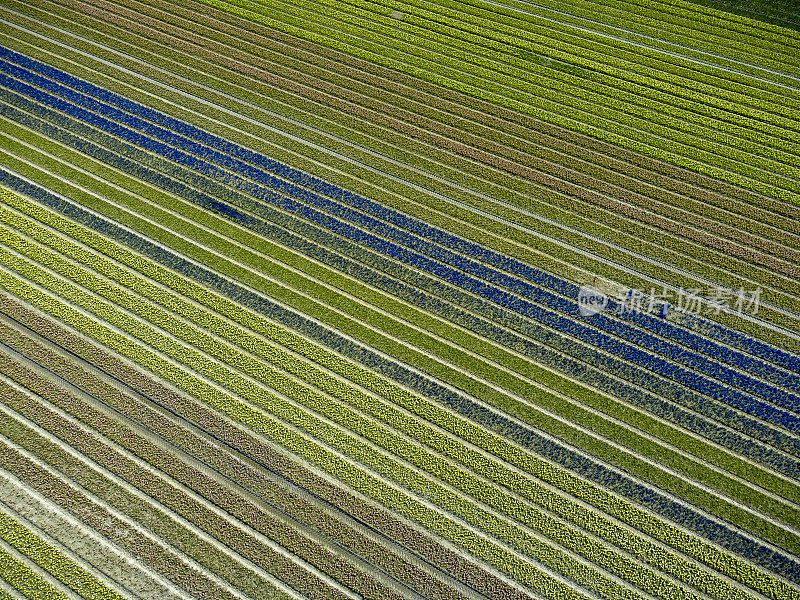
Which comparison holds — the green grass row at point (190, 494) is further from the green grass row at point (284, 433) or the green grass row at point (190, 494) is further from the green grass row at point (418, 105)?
the green grass row at point (418, 105)

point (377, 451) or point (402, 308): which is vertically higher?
point (402, 308)

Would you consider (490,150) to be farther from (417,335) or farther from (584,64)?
(417,335)

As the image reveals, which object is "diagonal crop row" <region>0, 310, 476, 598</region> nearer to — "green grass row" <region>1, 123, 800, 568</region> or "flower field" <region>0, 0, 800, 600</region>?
"flower field" <region>0, 0, 800, 600</region>

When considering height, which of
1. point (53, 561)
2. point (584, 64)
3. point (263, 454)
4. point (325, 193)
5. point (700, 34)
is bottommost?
point (53, 561)

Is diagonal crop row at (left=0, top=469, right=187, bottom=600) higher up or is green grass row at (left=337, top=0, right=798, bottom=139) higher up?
green grass row at (left=337, top=0, right=798, bottom=139)

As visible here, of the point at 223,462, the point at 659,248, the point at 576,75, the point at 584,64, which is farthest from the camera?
the point at 584,64

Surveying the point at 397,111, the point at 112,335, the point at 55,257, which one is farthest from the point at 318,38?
the point at 112,335

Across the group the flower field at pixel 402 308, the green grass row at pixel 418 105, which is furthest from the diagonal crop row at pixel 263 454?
the green grass row at pixel 418 105

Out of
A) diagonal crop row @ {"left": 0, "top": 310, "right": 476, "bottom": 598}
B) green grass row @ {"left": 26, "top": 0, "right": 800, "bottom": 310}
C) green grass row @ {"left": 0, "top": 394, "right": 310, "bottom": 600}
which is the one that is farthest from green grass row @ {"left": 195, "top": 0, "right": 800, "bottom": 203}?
green grass row @ {"left": 0, "top": 394, "right": 310, "bottom": 600}

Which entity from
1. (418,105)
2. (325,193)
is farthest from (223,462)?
(418,105)

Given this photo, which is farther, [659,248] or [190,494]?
[659,248]
